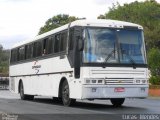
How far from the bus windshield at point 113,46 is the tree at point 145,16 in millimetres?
38599

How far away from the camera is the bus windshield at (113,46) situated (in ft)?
68.3

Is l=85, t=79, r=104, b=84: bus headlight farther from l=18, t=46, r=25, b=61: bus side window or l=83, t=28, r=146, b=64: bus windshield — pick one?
l=18, t=46, r=25, b=61: bus side window

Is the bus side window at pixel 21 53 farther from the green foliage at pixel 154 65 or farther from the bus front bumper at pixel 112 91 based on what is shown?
the green foliage at pixel 154 65

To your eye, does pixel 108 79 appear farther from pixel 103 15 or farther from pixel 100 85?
pixel 103 15

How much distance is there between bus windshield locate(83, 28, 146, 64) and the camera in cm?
2081

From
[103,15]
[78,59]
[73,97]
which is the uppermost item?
[103,15]

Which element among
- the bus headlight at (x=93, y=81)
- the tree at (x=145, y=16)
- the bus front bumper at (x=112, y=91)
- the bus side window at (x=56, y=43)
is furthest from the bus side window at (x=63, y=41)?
the tree at (x=145, y=16)

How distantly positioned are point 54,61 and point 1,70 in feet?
301

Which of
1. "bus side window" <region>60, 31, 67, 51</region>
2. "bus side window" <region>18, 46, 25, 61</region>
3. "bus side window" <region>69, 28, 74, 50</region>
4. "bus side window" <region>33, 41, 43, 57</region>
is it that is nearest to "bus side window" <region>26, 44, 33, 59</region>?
"bus side window" <region>33, 41, 43, 57</region>

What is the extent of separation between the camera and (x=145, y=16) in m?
64.3

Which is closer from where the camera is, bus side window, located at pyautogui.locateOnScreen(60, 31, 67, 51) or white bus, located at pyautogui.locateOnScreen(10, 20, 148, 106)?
white bus, located at pyautogui.locateOnScreen(10, 20, 148, 106)

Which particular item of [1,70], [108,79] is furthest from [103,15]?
[108,79]

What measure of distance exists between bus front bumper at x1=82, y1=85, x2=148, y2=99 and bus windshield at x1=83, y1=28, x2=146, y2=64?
0.98 meters

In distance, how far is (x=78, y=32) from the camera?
21.4m
